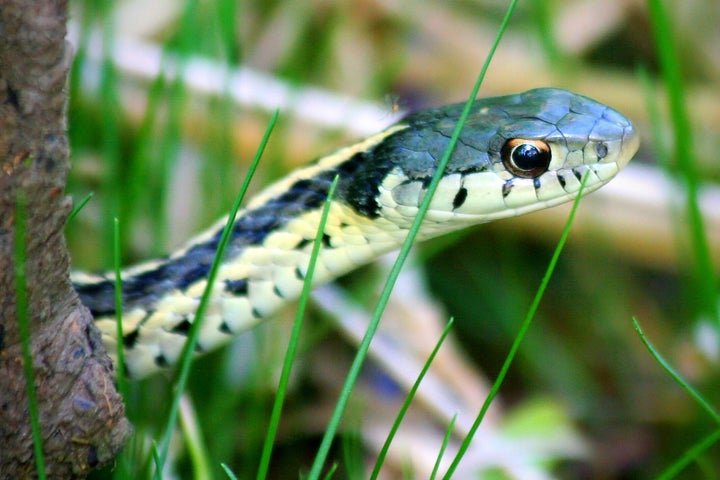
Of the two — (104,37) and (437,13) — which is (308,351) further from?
(437,13)

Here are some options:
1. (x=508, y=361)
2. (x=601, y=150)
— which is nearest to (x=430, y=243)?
(x=601, y=150)

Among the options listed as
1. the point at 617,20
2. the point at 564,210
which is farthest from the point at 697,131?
the point at 564,210

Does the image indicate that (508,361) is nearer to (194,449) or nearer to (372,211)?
(372,211)

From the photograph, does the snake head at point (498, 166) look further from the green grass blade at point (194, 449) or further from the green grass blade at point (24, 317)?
the green grass blade at point (24, 317)

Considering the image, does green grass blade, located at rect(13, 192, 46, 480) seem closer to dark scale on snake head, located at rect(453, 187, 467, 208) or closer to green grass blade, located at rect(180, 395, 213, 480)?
green grass blade, located at rect(180, 395, 213, 480)

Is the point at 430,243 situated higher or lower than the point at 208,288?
lower
